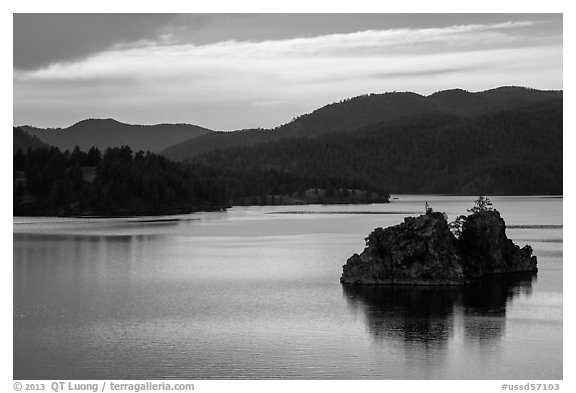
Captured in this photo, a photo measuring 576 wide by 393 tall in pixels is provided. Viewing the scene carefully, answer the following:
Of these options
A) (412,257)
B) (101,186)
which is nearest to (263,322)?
(412,257)

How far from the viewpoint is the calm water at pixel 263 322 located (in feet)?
108

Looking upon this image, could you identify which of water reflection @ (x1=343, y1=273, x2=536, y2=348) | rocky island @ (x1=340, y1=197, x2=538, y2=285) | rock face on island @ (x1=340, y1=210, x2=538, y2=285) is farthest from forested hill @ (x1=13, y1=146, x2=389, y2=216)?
water reflection @ (x1=343, y1=273, x2=536, y2=348)

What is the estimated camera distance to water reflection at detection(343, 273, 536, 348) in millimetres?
38406

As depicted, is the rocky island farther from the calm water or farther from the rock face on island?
the calm water

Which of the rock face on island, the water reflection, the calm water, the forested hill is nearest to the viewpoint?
the calm water

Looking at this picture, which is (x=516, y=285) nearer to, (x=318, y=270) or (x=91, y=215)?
(x=318, y=270)

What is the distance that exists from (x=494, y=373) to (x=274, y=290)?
2232 centimetres

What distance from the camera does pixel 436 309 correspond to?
145ft

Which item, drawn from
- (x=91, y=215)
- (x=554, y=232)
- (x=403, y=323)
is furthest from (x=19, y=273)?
(x=91, y=215)

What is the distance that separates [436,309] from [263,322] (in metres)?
9.38

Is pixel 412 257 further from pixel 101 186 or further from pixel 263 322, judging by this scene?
pixel 101 186

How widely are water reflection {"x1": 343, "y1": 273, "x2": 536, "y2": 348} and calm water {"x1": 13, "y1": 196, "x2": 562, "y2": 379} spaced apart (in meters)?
0.10
